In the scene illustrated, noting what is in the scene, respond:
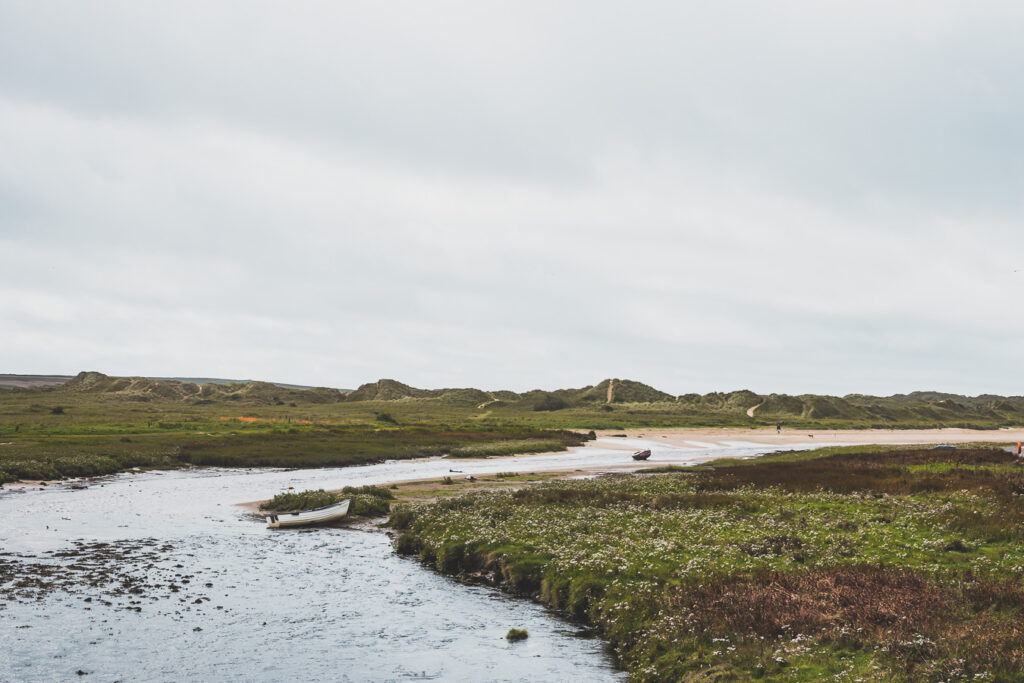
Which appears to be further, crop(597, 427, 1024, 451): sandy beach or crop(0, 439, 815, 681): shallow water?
crop(597, 427, 1024, 451): sandy beach

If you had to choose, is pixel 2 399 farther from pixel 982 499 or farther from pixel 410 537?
pixel 982 499

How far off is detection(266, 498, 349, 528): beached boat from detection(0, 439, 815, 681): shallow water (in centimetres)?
117

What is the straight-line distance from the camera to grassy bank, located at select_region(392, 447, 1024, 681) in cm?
1548

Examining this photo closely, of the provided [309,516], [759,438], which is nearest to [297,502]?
[309,516]

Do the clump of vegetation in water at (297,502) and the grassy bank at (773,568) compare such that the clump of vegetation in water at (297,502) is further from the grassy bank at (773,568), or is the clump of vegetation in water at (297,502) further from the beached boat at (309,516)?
the grassy bank at (773,568)

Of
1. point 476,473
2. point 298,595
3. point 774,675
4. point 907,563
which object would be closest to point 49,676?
point 298,595

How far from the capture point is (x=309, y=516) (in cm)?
4481

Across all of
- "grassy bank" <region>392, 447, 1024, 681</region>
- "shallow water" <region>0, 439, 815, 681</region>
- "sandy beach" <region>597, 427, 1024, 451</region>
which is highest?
"grassy bank" <region>392, 447, 1024, 681</region>

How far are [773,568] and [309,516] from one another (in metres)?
32.0

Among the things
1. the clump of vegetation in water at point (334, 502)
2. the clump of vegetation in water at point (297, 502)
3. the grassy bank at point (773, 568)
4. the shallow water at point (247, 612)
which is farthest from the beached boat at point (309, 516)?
the grassy bank at point (773, 568)

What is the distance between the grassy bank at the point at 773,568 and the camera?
50.8ft

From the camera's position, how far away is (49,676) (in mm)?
18844

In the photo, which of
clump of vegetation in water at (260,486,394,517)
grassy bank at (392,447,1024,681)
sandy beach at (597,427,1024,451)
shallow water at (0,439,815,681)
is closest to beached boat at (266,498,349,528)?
clump of vegetation in water at (260,486,394,517)

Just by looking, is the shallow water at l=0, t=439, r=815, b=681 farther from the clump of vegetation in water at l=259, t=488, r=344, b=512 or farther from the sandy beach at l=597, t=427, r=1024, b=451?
the sandy beach at l=597, t=427, r=1024, b=451
